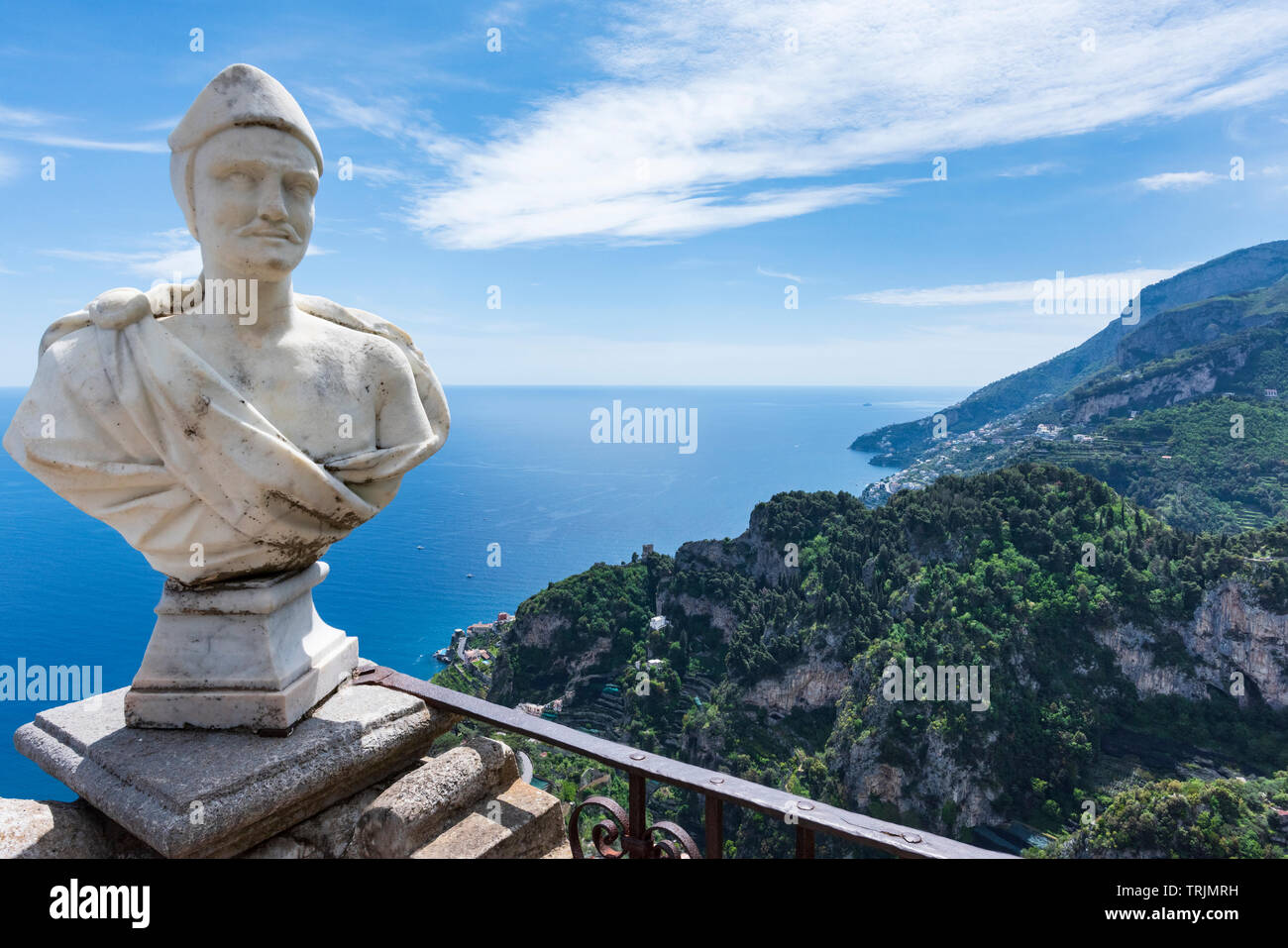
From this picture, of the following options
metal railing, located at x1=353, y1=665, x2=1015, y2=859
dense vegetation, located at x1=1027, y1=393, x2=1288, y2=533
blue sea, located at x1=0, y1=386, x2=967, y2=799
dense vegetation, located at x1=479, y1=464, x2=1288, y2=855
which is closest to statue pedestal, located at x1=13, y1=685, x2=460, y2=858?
metal railing, located at x1=353, y1=665, x2=1015, y2=859

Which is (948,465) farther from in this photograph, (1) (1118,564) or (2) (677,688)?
(2) (677,688)

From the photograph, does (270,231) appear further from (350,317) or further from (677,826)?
(677,826)

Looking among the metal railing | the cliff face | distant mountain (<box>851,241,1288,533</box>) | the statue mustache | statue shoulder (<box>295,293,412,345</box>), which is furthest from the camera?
distant mountain (<box>851,241,1288,533</box>)

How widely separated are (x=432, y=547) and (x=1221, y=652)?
78.1 metres

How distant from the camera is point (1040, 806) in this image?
42.3 metres

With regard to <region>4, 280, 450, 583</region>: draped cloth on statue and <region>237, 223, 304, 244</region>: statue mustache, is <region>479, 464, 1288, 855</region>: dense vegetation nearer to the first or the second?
<region>4, 280, 450, 583</region>: draped cloth on statue

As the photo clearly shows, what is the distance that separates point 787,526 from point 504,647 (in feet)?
81.2

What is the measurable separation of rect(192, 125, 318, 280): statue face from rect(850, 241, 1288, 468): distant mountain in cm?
15178

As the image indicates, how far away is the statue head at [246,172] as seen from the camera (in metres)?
2.60

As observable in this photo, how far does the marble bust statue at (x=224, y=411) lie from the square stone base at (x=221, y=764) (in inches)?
5.6

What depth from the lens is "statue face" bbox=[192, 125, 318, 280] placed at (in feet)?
8.61

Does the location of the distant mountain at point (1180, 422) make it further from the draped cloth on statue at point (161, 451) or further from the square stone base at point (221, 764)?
the draped cloth on statue at point (161, 451)

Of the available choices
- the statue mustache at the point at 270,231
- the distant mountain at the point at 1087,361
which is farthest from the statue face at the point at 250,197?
the distant mountain at the point at 1087,361

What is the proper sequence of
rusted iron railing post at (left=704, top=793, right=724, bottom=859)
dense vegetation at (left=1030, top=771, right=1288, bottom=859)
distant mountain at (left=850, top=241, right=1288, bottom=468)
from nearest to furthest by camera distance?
rusted iron railing post at (left=704, top=793, right=724, bottom=859) < dense vegetation at (left=1030, top=771, right=1288, bottom=859) < distant mountain at (left=850, top=241, right=1288, bottom=468)
